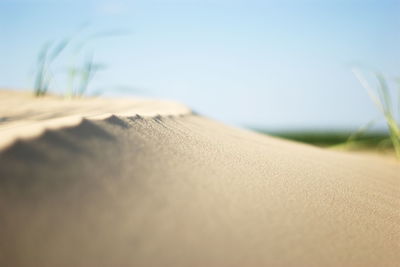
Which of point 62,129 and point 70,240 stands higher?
point 62,129

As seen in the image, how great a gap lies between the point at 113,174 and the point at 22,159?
146mm

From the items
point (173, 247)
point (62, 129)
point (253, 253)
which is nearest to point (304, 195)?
point (253, 253)

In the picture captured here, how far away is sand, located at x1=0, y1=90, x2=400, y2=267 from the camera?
1.58 feet

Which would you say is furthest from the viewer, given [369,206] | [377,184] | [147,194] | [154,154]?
[377,184]

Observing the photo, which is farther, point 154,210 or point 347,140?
point 347,140

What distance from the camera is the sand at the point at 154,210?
483 mm

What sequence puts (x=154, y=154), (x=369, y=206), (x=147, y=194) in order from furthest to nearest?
(x=369, y=206) < (x=154, y=154) < (x=147, y=194)

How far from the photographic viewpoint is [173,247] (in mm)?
515

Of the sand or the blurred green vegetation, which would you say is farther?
the blurred green vegetation

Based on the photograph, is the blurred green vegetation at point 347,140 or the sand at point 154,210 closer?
the sand at point 154,210

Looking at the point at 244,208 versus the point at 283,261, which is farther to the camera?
the point at 244,208

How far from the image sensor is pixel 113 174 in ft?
2.03

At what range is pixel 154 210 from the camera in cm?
57

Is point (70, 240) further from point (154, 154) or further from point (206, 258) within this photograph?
point (154, 154)
